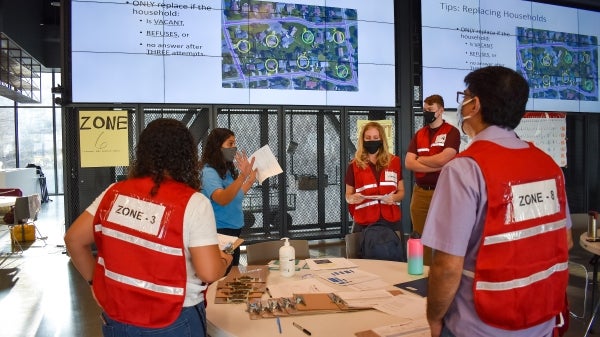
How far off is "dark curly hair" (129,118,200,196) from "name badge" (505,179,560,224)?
1010 mm

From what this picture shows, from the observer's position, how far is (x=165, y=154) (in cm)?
152

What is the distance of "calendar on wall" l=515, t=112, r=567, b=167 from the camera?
6.90m

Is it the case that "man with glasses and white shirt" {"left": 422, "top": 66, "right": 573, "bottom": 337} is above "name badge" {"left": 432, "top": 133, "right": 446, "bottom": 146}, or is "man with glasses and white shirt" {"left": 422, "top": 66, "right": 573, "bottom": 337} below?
below

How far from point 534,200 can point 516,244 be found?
0.14 metres

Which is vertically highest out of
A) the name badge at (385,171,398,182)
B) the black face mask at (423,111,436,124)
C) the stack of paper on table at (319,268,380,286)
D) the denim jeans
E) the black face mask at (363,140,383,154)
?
the black face mask at (423,111,436,124)

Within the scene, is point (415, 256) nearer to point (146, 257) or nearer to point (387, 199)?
point (387, 199)

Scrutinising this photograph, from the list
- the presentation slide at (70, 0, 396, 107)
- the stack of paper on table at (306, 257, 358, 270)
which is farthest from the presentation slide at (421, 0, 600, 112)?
the stack of paper on table at (306, 257, 358, 270)

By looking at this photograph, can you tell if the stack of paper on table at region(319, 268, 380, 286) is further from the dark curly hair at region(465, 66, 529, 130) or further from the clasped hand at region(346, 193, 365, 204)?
the dark curly hair at region(465, 66, 529, 130)

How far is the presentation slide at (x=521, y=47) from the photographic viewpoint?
648 centimetres

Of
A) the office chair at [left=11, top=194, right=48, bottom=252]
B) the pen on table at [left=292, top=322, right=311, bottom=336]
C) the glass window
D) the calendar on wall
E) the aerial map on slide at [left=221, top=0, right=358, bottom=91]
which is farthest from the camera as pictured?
the glass window

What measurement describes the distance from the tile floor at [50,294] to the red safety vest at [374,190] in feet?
5.37

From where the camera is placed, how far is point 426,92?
Result: 21.1ft

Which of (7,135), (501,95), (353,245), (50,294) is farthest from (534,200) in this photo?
(7,135)

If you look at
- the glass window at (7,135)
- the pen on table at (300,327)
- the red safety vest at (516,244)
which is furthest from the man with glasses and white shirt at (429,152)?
the glass window at (7,135)
